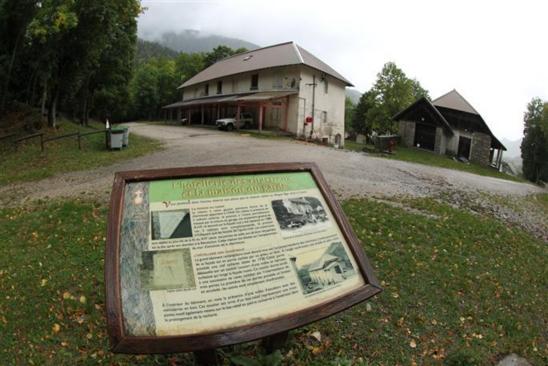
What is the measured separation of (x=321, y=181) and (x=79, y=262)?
415 cm

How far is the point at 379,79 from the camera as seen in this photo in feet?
179

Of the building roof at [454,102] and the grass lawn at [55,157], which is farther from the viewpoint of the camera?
the building roof at [454,102]

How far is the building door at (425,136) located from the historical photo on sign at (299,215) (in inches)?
1526

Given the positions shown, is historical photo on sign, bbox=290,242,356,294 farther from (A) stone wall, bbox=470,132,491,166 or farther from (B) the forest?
(A) stone wall, bbox=470,132,491,166

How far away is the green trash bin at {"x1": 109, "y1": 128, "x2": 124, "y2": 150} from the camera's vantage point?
17438 mm

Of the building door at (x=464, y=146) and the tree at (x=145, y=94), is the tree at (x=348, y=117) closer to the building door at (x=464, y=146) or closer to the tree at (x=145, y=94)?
the building door at (x=464, y=146)

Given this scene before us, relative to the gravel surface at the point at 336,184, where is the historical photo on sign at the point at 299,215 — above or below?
above

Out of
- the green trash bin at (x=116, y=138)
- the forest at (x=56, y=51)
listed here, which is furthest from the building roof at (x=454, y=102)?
the green trash bin at (x=116, y=138)

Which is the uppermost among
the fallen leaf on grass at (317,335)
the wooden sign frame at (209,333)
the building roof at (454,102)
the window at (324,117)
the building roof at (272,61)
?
the building roof at (272,61)

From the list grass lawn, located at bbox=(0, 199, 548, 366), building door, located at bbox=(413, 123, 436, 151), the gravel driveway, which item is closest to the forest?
the gravel driveway

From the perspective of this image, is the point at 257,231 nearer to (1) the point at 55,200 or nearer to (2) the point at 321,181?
(2) the point at 321,181

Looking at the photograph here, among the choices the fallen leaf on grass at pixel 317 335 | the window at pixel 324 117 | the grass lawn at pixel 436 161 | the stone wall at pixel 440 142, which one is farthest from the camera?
the stone wall at pixel 440 142

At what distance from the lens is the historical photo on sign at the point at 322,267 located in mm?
2811

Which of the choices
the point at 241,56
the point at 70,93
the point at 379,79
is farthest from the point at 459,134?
the point at 70,93
